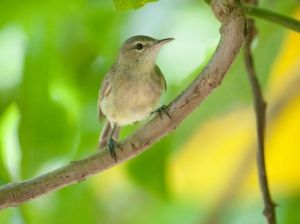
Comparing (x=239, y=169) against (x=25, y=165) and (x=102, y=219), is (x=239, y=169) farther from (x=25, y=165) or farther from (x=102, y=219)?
(x=25, y=165)

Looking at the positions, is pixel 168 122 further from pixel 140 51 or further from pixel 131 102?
pixel 140 51

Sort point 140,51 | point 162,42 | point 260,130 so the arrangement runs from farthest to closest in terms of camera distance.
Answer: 1. point 140,51
2. point 162,42
3. point 260,130

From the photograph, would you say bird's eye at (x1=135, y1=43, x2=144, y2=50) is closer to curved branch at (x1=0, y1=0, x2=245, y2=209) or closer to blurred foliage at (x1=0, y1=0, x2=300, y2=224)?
blurred foliage at (x1=0, y1=0, x2=300, y2=224)

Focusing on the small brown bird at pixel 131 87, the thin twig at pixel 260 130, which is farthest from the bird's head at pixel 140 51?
the thin twig at pixel 260 130

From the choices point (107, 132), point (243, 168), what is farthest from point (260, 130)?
point (107, 132)

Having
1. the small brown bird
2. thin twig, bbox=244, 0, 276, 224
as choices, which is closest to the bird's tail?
the small brown bird

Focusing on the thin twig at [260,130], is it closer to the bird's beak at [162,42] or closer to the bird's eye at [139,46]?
the bird's beak at [162,42]

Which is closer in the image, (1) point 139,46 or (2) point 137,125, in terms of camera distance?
(2) point 137,125
